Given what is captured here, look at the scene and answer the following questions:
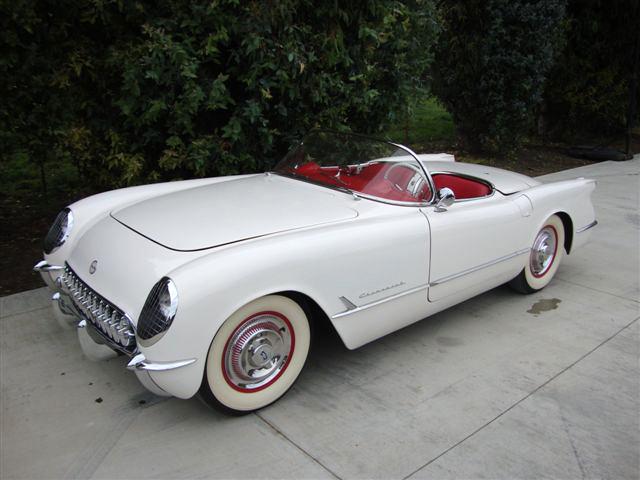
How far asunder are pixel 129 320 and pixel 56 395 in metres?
0.82

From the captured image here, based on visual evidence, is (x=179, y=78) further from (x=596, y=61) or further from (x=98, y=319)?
(x=596, y=61)

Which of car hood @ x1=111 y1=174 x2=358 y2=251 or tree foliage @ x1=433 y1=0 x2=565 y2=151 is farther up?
tree foliage @ x1=433 y1=0 x2=565 y2=151

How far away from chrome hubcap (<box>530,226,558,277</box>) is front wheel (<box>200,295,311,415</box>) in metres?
2.15

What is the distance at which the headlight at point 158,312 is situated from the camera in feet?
7.22

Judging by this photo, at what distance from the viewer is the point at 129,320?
232 cm

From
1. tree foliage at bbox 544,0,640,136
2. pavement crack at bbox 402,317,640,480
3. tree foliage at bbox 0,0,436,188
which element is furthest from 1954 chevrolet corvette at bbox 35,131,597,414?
tree foliage at bbox 544,0,640,136

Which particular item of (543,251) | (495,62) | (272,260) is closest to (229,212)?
(272,260)

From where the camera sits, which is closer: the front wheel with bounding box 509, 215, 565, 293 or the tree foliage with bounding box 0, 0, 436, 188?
the front wheel with bounding box 509, 215, 565, 293

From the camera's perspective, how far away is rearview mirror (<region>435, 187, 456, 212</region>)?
3.20 metres

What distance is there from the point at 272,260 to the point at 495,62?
7146mm

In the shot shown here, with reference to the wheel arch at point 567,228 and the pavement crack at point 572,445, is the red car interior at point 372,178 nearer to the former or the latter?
the pavement crack at point 572,445

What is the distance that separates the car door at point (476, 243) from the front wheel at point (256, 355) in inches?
36.8

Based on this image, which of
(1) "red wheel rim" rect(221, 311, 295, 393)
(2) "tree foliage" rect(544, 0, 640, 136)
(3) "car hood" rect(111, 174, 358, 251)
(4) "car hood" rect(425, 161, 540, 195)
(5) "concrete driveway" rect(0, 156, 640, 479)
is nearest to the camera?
(5) "concrete driveway" rect(0, 156, 640, 479)

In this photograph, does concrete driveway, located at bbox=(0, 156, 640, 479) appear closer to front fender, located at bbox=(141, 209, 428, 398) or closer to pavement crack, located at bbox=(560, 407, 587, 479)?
pavement crack, located at bbox=(560, 407, 587, 479)
